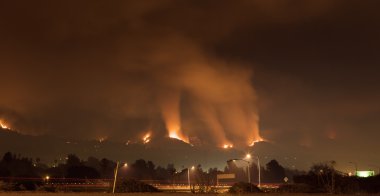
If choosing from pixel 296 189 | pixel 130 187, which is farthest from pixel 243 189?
pixel 130 187

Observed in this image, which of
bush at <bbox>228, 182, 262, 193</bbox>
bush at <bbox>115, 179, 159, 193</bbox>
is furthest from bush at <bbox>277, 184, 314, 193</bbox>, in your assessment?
bush at <bbox>115, 179, 159, 193</bbox>

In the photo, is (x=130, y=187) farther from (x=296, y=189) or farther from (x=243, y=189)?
(x=296, y=189)

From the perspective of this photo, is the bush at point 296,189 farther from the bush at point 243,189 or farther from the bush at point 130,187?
the bush at point 130,187

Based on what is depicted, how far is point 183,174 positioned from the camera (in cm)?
19538

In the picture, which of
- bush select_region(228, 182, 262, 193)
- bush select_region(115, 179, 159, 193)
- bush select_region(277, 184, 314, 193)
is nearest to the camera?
bush select_region(115, 179, 159, 193)

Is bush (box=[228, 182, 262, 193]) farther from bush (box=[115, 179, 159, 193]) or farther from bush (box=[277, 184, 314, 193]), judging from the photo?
bush (box=[115, 179, 159, 193])

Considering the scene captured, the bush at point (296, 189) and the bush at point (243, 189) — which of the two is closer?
the bush at point (243, 189)

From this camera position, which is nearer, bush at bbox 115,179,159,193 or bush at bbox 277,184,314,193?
bush at bbox 115,179,159,193

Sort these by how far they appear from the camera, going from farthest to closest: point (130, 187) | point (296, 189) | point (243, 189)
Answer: point (296, 189)
point (243, 189)
point (130, 187)

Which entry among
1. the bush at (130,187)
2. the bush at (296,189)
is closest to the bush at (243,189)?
the bush at (296,189)

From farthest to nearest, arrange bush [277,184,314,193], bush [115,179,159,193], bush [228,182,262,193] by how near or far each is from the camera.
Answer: bush [277,184,314,193] < bush [228,182,262,193] < bush [115,179,159,193]

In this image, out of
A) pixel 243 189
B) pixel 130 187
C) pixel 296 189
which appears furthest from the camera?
pixel 296 189

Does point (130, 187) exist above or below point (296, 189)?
above

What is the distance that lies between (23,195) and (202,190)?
1901 centimetres
